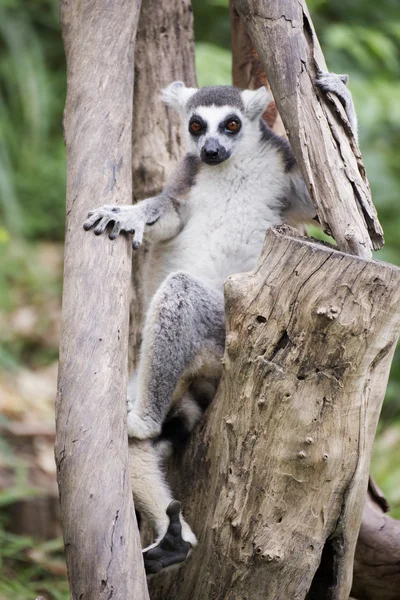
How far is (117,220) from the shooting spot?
2.91m

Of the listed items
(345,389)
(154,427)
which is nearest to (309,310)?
(345,389)

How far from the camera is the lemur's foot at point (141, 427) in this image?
297 cm

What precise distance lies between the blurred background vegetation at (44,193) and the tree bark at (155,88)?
78 cm

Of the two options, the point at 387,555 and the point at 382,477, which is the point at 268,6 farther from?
the point at 382,477

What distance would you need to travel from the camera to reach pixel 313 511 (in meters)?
2.59

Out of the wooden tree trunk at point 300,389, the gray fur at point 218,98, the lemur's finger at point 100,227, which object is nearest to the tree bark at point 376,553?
the wooden tree trunk at point 300,389

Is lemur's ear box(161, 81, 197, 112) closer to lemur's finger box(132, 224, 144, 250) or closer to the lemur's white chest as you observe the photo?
the lemur's white chest

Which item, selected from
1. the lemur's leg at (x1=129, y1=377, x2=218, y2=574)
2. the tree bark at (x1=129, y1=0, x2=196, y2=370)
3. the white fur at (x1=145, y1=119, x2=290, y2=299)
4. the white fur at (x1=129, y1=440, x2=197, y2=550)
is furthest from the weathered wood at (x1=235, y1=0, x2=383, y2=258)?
the white fur at (x1=129, y1=440, x2=197, y2=550)

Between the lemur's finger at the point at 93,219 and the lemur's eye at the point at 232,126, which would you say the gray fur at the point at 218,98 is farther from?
the lemur's finger at the point at 93,219

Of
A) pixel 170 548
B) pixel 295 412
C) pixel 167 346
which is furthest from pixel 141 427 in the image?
pixel 295 412

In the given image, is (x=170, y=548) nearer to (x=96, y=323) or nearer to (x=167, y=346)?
(x=167, y=346)

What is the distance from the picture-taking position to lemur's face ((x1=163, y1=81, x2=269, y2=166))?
3447mm

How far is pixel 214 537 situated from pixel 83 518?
2.06 ft

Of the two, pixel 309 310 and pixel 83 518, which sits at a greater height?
pixel 309 310
